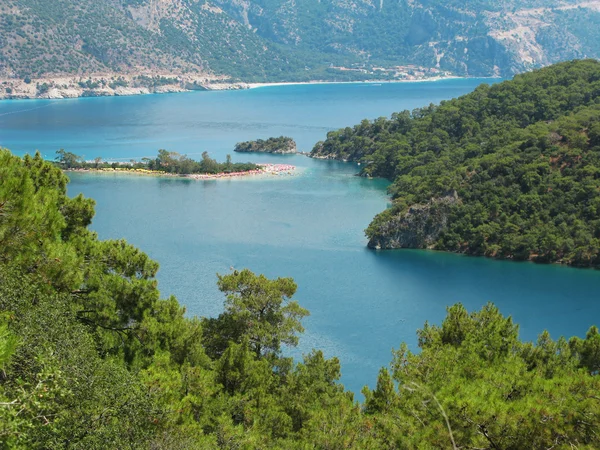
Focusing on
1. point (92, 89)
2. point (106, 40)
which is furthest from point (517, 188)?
point (106, 40)

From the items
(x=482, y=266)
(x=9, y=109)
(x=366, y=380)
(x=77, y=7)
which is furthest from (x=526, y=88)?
(x=77, y=7)

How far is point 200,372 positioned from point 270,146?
71230 mm

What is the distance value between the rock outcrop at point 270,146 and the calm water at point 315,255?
76.9 inches

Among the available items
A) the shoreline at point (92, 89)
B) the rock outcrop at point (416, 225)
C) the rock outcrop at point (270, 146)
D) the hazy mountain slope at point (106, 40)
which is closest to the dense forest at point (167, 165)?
the rock outcrop at point (270, 146)

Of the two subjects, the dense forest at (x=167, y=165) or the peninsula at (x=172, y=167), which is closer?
the peninsula at (x=172, y=167)

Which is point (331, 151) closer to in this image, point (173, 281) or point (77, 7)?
Answer: point (173, 281)

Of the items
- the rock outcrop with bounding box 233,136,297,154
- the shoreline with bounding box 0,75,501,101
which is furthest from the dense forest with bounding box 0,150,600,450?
the shoreline with bounding box 0,75,501,101

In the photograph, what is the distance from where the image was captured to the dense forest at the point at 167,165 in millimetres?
69000

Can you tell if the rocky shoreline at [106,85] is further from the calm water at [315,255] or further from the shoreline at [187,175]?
the shoreline at [187,175]

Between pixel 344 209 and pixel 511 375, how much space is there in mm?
42580

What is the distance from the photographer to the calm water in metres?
31.7

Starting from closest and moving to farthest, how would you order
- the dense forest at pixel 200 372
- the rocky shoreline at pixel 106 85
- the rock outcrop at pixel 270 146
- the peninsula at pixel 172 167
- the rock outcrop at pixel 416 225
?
the dense forest at pixel 200 372
the rock outcrop at pixel 416 225
the peninsula at pixel 172 167
the rock outcrop at pixel 270 146
the rocky shoreline at pixel 106 85

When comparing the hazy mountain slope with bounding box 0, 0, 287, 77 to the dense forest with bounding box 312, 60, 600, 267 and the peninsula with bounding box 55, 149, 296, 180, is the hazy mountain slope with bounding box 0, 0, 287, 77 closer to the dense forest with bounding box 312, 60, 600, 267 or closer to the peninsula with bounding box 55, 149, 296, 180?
the peninsula with bounding box 55, 149, 296, 180

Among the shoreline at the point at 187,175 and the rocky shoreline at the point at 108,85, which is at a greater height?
the rocky shoreline at the point at 108,85
